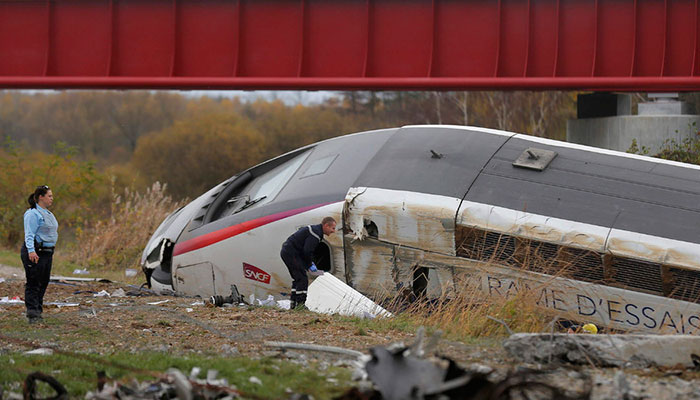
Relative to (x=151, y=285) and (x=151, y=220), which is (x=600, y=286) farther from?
(x=151, y=220)

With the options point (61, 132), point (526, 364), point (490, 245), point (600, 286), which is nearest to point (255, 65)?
point (490, 245)

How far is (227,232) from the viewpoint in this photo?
1064cm

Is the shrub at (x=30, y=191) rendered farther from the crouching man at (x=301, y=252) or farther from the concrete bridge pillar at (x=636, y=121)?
the concrete bridge pillar at (x=636, y=121)

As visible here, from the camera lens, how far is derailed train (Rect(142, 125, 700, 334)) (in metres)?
8.08

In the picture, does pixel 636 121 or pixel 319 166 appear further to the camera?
pixel 636 121

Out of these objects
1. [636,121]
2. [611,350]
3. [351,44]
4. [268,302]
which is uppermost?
[351,44]

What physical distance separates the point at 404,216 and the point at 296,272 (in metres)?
1.60

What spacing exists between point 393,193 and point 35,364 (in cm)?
462

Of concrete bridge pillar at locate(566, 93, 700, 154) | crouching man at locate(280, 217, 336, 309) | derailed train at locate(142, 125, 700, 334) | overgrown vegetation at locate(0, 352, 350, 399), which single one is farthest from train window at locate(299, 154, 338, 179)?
concrete bridge pillar at locate(566, 93, 700, 154)

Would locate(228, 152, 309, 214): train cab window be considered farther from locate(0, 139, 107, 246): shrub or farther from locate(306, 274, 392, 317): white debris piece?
locate(0, 139, 107, 246): shrub

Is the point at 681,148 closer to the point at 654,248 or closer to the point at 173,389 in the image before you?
the point at 654,248

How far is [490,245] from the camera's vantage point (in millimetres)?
8758

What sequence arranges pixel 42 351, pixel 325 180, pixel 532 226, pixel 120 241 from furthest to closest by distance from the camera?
pixel 120 241, pixel 325 180, pixel 532 226, pixel 42 351

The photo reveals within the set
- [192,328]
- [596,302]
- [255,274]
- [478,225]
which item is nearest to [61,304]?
[255,274]
